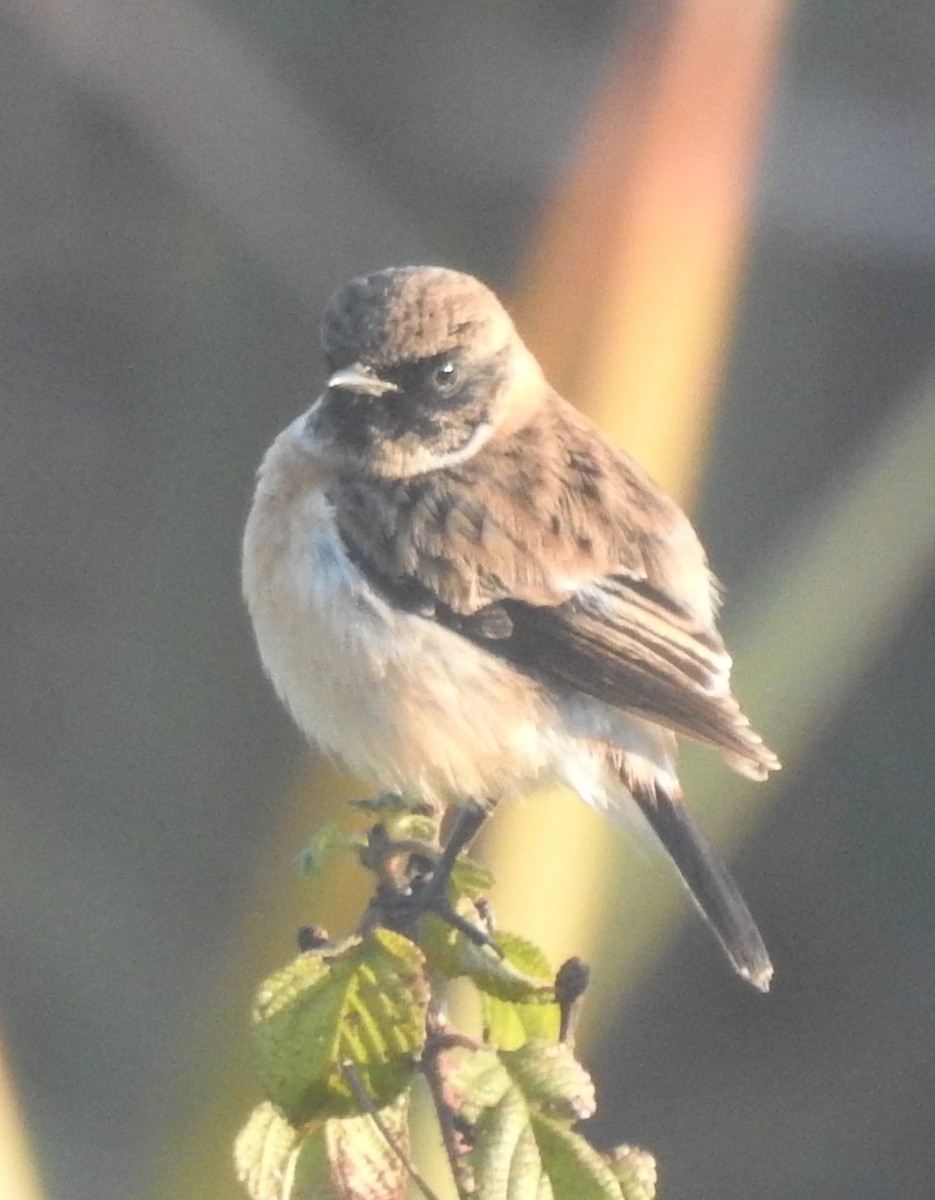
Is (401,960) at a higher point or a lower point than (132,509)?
higher

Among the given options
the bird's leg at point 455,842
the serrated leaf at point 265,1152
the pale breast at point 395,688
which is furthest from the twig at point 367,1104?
the pale breast at point 395,688

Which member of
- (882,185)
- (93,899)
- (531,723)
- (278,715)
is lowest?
(93,899)

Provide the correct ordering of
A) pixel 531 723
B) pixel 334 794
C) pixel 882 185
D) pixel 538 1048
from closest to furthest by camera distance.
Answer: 1. pixel 538 1048
2. pixel 531 723
3. pixel 334 794
4. pixel 882 185

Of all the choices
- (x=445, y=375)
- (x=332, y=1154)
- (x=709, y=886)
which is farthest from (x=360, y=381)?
(x=332, y=1154)

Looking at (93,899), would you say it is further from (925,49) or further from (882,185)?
(925,49)

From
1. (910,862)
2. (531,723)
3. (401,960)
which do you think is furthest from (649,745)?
(910,862)

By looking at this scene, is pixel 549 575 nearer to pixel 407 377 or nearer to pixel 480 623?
pixel 480 623

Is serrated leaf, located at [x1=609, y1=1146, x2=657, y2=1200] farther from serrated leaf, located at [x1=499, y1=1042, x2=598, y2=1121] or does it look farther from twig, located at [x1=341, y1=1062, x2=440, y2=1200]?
twig, located at [x1=341, y1=1062, x2=440, y2=1200]
